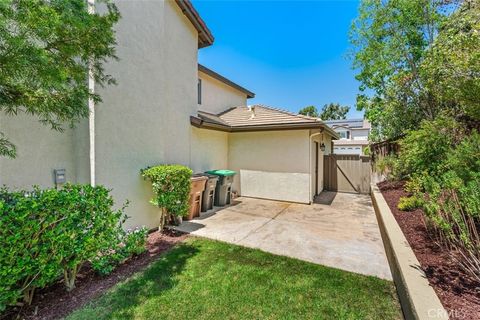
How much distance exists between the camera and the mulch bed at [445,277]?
2.36 metres

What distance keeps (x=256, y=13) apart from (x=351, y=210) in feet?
31.1

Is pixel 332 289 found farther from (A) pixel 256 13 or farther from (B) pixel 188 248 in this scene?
(A) pixel 256 13

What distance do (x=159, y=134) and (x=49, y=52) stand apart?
12.2 feet

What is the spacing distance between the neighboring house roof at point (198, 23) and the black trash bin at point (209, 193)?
5.77 m

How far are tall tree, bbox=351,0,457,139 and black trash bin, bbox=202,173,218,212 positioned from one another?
9.59 meters

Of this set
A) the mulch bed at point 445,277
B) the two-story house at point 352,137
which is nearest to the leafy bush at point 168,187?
the mulch bed at point 445,277

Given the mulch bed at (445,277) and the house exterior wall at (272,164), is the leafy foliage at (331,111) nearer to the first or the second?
the house exterior wall at (272,164)

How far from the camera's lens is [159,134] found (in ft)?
21.0

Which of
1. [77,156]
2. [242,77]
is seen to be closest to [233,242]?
[77,156]

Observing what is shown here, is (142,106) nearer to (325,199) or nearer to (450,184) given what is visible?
(450,184)

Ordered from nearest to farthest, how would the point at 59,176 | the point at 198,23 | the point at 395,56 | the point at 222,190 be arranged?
the point at 59,176
the point at 198,23
the point at 222,190
the point at 395,56

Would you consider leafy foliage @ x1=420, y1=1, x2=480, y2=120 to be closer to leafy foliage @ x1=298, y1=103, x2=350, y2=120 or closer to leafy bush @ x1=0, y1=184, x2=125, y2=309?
leafy bush @ x1=0, y1=184, x2=125, y2=309

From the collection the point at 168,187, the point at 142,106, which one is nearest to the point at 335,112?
the point at 142,106

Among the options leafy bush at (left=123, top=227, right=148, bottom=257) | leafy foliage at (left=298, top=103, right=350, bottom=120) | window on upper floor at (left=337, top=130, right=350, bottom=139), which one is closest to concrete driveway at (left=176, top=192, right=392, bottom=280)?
leafy bush at (left=123, top=227, right=148, bottom=257)
